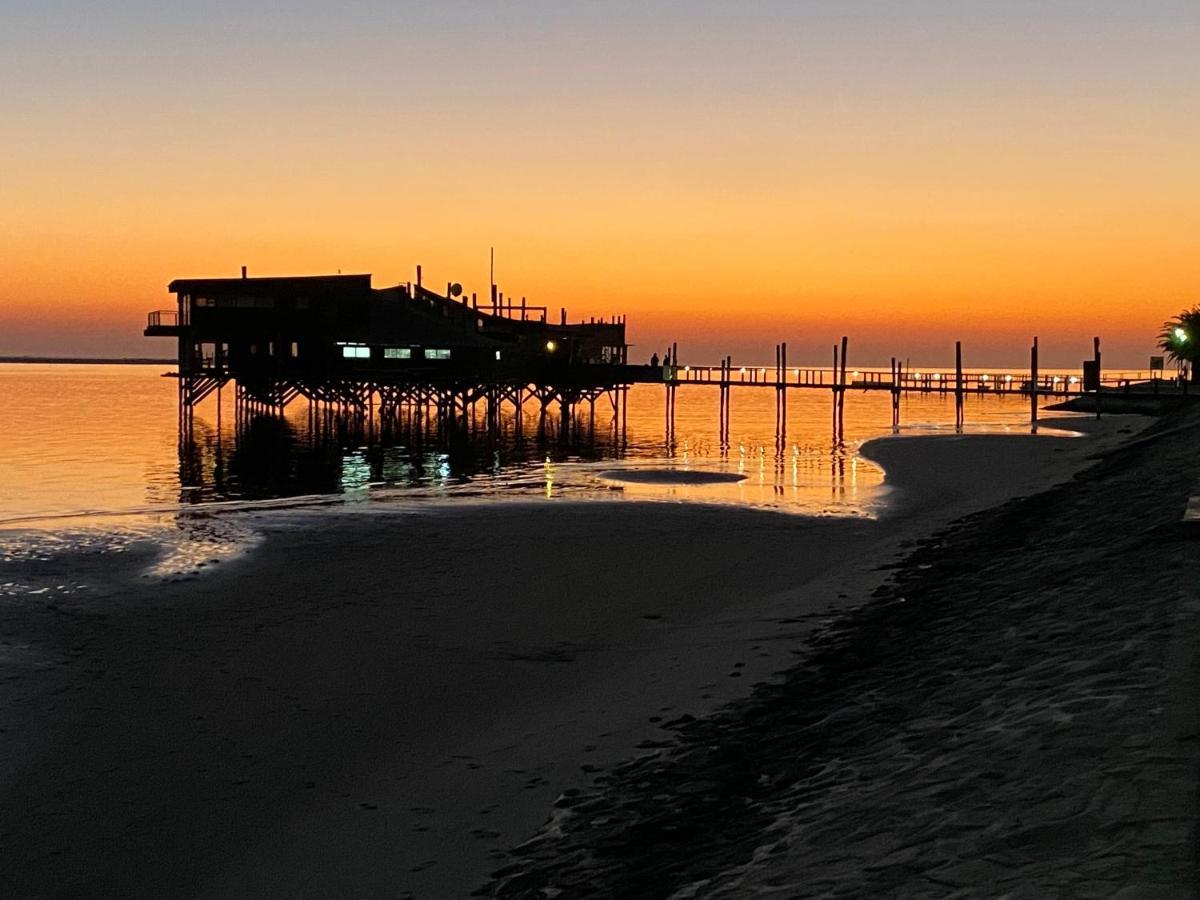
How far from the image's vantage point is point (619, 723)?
9.26m

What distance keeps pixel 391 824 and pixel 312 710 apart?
111 inches

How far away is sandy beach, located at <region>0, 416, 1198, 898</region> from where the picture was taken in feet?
19.7

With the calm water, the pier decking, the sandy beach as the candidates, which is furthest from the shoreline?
the pier decking

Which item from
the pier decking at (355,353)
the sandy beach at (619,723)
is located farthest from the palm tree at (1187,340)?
the sandy beach at (619,723)

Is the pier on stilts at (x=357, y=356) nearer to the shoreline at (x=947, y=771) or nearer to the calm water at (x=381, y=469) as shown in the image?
the calm water at (x=381, y=469)

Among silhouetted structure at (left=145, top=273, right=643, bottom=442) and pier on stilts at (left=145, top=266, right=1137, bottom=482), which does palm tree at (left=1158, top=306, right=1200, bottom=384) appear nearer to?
pier on stilts at (left=145, top=266, right=1137, bottom=482)

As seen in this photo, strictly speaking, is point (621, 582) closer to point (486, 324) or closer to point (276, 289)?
point (276, 289)

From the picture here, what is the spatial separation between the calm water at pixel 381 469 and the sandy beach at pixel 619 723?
960 cm

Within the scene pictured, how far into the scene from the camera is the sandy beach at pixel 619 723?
19.7 feet

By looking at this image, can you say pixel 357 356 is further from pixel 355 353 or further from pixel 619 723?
pixel 619 723

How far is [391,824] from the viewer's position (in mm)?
7426

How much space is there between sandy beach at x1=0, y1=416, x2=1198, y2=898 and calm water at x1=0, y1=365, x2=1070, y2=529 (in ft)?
31.5

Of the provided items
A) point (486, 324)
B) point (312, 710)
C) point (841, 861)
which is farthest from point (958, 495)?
point (486, 324)

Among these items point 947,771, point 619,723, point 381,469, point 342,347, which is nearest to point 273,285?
point 342,347
